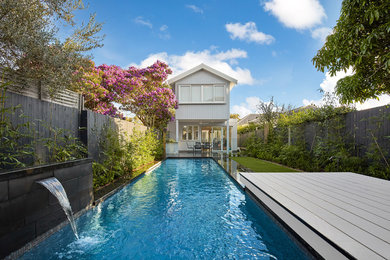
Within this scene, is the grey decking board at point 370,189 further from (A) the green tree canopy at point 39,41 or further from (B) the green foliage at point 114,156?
(A) the green tree canopy at point 39,41

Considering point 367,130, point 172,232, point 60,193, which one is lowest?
point 172,232

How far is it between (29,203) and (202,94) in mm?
12445

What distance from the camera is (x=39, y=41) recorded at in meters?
3.99

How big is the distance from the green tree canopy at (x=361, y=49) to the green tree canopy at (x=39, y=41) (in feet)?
18.4

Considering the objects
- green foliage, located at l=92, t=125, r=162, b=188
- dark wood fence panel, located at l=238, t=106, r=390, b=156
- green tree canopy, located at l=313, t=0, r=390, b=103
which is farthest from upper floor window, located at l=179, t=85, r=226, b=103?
green tree canopy, located at l=313, t=0, r=390, b=103

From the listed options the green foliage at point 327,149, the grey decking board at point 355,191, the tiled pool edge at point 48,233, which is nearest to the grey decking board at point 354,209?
the grey decking board at point 355,191

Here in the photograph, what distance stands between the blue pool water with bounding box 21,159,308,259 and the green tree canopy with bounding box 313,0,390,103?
3.10 meters

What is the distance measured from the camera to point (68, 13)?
488 cm

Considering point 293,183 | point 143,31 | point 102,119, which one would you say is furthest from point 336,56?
point 143,31

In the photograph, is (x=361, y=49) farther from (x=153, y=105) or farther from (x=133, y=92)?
(x=133, y=92)

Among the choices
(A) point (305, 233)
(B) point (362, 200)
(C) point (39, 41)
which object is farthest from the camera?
(C) point (39, 41)

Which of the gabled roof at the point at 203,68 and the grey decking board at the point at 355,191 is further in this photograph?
the gabled roof at the point at 203,68

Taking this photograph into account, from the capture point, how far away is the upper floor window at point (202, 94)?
14.0 metres

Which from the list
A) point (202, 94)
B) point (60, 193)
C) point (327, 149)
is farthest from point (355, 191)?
point (202, 94)
